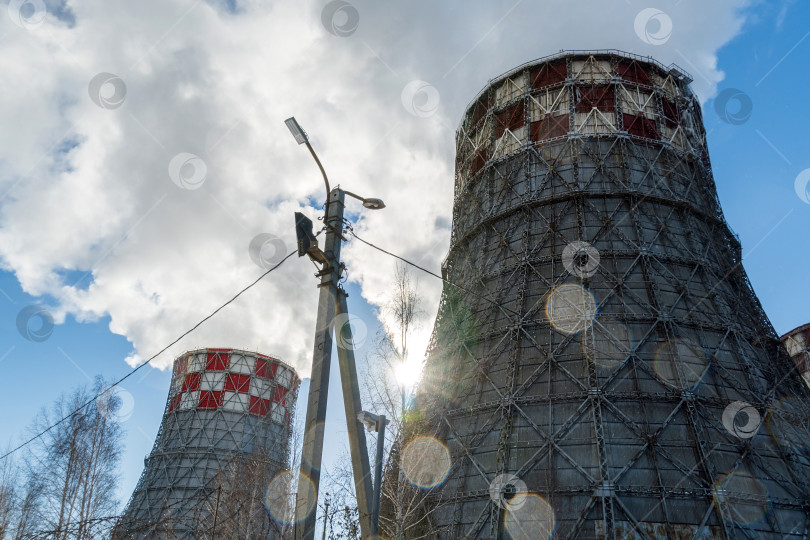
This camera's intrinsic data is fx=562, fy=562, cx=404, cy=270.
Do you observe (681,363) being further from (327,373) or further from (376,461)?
(327,373)

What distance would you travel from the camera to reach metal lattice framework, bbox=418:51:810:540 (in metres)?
13.8

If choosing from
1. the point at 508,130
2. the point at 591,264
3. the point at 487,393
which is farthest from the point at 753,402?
the point at 508,130

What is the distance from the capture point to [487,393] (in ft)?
55.9

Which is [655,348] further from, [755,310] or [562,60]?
[562,60]

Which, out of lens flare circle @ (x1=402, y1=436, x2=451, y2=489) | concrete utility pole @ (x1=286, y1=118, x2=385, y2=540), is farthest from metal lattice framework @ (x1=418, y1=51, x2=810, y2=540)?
concrete utility pole @ (x1=286, y1=118, x2=385, y2=540)

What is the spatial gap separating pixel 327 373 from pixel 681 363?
1178 centimetres

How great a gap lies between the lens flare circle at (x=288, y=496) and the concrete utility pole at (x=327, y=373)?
12mm

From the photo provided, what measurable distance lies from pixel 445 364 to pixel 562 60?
13.6 metres

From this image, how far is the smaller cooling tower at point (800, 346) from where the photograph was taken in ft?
108

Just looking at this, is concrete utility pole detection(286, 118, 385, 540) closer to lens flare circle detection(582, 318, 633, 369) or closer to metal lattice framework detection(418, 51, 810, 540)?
metal lattice framework detection(418, 51, 810, 540)
